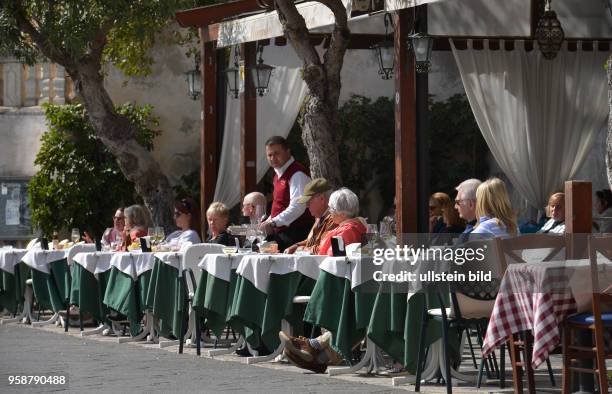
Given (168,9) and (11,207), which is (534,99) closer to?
(168,9)

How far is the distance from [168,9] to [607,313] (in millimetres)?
10554

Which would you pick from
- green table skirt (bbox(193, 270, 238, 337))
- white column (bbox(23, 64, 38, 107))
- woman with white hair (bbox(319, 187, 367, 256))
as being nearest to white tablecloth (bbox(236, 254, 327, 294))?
woman with white hair (bbox(319, 187, 367, 256))

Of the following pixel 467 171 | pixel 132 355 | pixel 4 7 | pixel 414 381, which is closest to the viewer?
pixel 414 381

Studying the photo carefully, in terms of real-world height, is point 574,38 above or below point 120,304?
above

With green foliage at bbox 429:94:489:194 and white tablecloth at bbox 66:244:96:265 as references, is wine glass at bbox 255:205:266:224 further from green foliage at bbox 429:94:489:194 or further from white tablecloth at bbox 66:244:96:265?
green foliage at bbox 429:94:489:194

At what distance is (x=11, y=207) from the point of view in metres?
23.6

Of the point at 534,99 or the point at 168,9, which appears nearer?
the point at 534,99

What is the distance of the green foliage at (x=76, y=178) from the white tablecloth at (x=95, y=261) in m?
8.55

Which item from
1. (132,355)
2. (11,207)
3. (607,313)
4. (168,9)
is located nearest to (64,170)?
(11,207)

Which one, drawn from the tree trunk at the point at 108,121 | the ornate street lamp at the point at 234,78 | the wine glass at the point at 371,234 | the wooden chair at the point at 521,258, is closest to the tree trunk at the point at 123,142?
the tree trunk at the point at 108,121

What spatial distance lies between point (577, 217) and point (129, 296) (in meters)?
5.56

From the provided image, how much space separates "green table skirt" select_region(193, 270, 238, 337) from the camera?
417 inches

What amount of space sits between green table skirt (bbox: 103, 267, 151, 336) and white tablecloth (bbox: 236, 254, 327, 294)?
2.09 m

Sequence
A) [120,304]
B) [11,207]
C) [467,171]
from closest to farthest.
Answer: [120,304]
[467,171]
[11,207]
